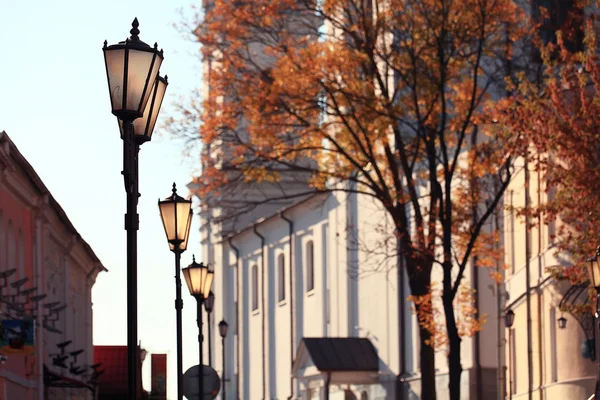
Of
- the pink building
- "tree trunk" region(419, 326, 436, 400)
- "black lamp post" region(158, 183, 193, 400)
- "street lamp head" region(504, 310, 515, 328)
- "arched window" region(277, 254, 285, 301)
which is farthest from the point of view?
"arched window" region(277, 254, 285, 301)

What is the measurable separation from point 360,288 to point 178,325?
3540 centimetres

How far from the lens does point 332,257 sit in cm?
6000

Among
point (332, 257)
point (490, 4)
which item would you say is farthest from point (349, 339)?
point (490, 4)

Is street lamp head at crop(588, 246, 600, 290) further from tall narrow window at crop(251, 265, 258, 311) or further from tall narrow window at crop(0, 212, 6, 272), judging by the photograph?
tall narrow window at crop(251, 265, 258, 311)

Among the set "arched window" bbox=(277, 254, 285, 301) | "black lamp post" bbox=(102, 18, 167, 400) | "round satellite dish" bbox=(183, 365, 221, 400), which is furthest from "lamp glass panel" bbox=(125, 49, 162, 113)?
"arched window" bbox=(277, 254, 285, 301)

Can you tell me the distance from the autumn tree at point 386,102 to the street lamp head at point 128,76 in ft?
56.0

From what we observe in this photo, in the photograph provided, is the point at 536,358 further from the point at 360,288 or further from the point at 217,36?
the point at 360,288

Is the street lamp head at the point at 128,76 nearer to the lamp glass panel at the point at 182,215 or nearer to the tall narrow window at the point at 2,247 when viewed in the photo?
the lamp glass panel at the point at 182,215

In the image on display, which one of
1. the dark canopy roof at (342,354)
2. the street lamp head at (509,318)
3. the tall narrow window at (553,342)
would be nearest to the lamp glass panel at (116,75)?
the tall narrow window at (553,342)

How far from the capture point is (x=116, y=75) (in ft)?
39.0

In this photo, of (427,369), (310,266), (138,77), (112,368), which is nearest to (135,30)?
(138,77)

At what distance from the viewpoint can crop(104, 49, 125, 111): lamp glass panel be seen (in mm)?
11891

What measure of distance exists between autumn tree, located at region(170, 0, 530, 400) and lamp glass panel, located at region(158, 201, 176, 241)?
34.0 feet

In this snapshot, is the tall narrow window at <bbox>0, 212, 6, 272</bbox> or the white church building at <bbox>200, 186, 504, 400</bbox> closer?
the tall narrow window at <bbox>0, 212, 6, 272</bbox>
